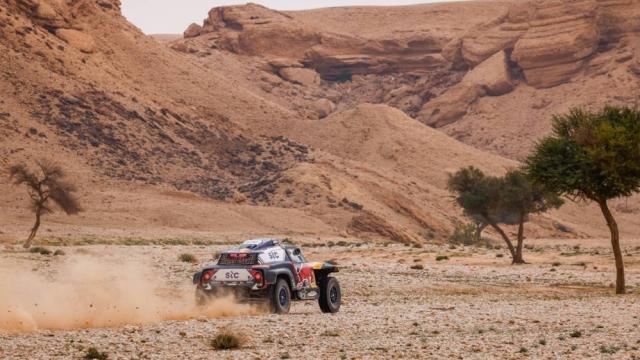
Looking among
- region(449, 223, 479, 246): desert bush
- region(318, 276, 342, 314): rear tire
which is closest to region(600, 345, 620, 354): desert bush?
region(318, 276, 342, 314): rear tire

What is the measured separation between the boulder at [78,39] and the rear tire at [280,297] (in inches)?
3528

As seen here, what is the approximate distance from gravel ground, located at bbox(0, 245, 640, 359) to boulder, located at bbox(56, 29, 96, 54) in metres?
72.6

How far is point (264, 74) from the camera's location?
527ft

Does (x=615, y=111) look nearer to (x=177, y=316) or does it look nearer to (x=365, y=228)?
(x=177, y=316)

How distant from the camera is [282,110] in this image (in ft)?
424

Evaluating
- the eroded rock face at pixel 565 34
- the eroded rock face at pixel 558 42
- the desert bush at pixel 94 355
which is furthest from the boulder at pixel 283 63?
the desert bush at pixel 94 355

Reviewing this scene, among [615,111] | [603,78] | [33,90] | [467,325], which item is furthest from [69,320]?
[603,78]

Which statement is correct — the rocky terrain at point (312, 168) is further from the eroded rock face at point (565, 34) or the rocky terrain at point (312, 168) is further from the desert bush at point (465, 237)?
the desert bush at point (465, 237)

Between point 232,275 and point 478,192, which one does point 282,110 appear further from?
point 232,275

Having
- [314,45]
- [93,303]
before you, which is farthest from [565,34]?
[93,303]

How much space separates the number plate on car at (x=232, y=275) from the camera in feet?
80.4

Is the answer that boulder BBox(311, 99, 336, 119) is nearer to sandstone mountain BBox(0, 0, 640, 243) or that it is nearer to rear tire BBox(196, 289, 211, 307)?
sandstone mountain BBox(0, 0, 640, 243)

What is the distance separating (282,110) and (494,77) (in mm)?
34162

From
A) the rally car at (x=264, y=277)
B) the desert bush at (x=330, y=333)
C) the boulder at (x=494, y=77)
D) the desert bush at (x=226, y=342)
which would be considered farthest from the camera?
the boulder at (x=494, y=77)
